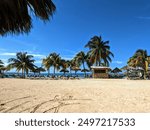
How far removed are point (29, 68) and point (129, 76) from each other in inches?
825

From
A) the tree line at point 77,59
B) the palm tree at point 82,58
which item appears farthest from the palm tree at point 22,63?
the palm tree at point 82,58

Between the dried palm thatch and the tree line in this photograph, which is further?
the tree line

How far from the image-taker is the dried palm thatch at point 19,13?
4.48 metres

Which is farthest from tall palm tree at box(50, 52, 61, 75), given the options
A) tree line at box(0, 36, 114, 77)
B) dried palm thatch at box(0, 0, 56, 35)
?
dried palm thatch at box(0, 0, 56, 35)

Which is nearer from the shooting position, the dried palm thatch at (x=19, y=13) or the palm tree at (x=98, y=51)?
the dried palm thatch at (x=19, y=13)

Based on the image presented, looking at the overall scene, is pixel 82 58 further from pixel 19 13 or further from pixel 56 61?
pixel 19 13

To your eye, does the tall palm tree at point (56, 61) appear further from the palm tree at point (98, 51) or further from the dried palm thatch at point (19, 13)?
the dried palm thatch at point (19, 13)

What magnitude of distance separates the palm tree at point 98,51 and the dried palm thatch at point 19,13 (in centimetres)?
3274

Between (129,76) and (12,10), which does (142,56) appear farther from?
(12,10)

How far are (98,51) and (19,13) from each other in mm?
33542

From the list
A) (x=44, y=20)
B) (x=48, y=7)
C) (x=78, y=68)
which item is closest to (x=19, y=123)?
(x=44, y=20)

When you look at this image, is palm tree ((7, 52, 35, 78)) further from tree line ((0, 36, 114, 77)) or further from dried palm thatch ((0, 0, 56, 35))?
dried palm thatch ((0, 0, 56, 35))

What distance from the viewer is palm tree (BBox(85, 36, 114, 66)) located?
37.5 metres

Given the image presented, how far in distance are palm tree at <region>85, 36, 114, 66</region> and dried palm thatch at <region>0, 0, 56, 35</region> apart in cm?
3274
